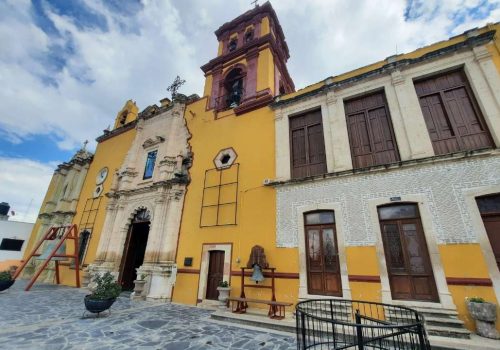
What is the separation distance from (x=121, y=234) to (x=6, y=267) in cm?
1265

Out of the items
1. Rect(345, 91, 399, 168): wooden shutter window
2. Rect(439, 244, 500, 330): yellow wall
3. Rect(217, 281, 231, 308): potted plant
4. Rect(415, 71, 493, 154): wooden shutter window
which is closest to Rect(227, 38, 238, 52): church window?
Rect(345, 91, 399, 168): wooden shutter window

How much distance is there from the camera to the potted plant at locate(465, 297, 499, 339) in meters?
4.99

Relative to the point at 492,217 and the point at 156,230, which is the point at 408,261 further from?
→ the point at 156,230

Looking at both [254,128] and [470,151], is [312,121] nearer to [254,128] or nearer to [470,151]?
[254,128]

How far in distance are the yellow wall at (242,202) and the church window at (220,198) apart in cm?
24

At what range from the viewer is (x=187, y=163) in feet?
40.1

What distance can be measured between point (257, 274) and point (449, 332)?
15.9 ft

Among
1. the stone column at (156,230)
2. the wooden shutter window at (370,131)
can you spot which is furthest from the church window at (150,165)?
the wooden shutter window at (370,131)

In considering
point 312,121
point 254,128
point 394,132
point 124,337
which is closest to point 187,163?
point 254,128

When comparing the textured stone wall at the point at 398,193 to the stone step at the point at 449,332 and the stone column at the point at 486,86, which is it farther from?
the stone step at the point at 449,332

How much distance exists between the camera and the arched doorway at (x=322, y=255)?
23.6 feet

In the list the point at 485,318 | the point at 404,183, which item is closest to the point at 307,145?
the point at 404,183

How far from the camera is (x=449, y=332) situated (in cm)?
513

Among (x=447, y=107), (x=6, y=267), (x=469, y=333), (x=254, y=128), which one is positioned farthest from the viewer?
(x=6, y=267)
